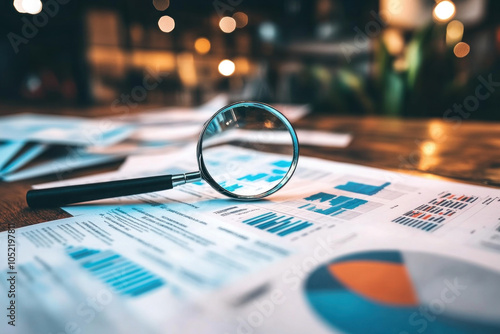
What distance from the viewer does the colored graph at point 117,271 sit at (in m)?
0.30

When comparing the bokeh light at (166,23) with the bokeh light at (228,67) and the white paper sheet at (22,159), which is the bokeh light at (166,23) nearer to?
the bokeh light at (228,67)

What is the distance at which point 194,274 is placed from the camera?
32cm

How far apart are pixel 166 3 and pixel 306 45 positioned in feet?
12.9

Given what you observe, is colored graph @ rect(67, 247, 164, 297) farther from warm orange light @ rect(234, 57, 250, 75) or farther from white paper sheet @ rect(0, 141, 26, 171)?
warm orange light @ rect(234, 57, 250, 75)

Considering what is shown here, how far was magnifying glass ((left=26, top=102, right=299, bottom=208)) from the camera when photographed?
1.62 ft

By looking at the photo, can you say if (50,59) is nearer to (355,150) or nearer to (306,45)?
(306,45)

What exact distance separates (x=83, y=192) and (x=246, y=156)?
375 millimetres

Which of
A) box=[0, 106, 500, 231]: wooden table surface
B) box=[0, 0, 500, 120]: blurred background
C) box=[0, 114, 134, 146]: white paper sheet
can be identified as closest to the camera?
box=[0, 106, 500, 231]: wooden table surface

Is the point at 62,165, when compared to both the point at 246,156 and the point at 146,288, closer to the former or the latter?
the point at 246,156

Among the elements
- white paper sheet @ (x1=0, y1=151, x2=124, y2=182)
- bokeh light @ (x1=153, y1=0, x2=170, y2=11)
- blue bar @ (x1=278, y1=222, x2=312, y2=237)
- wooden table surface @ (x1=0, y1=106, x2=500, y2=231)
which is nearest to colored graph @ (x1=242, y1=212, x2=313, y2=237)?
blue bar @ (x1=278, y1=222, x2=312, y2=237)

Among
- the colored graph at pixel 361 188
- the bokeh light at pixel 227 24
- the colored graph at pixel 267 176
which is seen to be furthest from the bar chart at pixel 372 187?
the bokeh light at pixel 227 24

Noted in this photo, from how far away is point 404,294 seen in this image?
0.29 meters

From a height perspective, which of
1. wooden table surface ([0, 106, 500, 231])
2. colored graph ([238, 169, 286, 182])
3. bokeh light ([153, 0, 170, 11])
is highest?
bokeh light ([153, 0, 170, 11])

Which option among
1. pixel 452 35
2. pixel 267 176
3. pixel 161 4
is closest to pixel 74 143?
pixel 267 176
